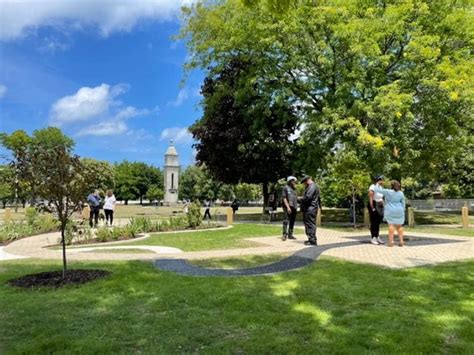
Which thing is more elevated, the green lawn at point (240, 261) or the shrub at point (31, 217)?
the shrub at point (31, 217)

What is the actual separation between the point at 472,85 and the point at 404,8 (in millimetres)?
4430

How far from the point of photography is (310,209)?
12.8 m

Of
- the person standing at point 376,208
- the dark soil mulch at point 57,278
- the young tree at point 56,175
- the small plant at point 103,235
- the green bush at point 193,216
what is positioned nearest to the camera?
the dark soil mulch at point 57,278

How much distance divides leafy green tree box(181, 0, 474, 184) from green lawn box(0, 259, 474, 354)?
40.1ft

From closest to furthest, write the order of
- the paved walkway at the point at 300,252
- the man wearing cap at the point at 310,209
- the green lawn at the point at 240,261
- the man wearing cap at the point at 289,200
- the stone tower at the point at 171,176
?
the green lawn at the point at 240,261, the paved walkway at the point at 300,252, the man wearing cap at the point at 310,209, the man wearing cap at the point at 289,200, the stone tower at the point at 171,176

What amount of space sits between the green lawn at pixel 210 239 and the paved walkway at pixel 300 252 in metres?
0.60

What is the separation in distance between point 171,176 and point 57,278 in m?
83.3

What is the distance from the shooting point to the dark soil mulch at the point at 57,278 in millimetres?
7277

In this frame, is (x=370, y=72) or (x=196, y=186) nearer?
(x=370, y=72)

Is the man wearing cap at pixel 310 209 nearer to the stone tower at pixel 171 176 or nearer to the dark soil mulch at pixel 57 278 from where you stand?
the dark soil mulch at pixel 57 278

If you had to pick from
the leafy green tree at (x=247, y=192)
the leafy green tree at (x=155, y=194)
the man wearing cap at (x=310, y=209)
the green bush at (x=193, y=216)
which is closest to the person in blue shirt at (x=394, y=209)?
the man wearing cap at (x=310, y=209)

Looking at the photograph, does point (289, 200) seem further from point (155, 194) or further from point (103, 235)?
point (155, 194)

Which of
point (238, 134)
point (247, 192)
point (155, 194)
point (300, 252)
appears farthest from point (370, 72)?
point (155, 194)

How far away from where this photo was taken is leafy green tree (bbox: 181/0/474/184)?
19.3 meters
